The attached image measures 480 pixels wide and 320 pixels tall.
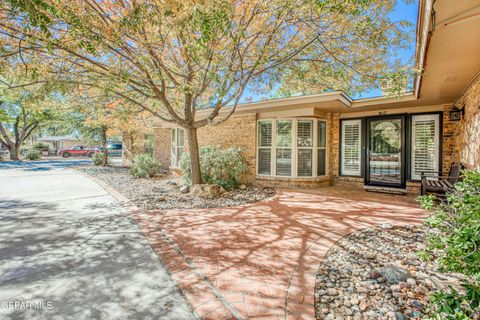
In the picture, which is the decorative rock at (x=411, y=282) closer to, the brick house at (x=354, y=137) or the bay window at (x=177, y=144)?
the brick house at (x=354, y=137)

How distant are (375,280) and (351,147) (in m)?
6.99

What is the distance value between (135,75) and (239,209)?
14.1 ft

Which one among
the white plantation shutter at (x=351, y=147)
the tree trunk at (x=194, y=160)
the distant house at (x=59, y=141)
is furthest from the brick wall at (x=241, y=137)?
the distant house at (x=59, y=141)

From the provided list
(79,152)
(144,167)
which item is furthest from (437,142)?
(79,152)

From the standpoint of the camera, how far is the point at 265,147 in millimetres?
9016

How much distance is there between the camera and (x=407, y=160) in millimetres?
7879

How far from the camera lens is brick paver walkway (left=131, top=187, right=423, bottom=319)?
226 cm

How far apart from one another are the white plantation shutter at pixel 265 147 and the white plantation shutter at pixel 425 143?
469cm

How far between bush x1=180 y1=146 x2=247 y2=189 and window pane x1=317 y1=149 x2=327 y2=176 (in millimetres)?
2855

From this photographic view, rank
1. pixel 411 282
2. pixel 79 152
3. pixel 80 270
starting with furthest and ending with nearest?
pixel 79 152
pixel 80 270
pixel 411 282

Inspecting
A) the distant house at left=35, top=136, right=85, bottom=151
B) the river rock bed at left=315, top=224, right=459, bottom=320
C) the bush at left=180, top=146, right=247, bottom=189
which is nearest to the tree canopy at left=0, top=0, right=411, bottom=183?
the bush at left=180, top=146, right=247, bottom=189

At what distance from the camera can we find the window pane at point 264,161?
8961 mm

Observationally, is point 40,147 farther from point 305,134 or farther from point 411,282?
point 411,282

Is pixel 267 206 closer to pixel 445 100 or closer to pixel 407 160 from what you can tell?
pixel 407 160
